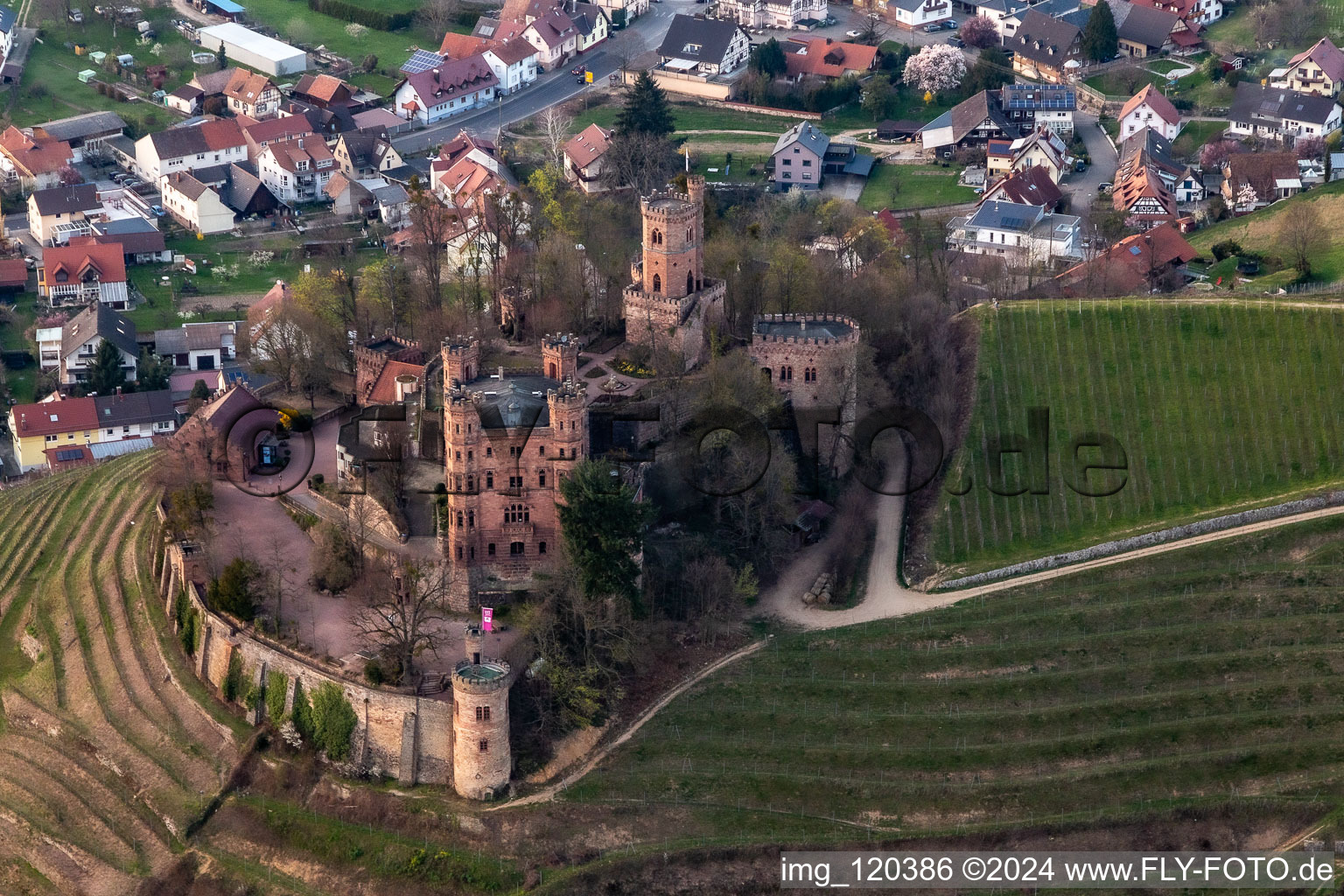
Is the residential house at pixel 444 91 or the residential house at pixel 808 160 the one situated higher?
the residential house at pixel 444 91

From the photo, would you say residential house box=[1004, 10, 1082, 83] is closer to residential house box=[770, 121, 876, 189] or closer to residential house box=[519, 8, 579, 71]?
residential house box=[770, 121, 876, 189]

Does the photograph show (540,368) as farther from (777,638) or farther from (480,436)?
(777,638)

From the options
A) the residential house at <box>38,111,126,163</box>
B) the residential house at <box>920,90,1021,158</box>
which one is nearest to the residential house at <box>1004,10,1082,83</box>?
the residential house at <box>920,90,1021,158</box>

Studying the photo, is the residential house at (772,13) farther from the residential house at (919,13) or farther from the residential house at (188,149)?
the residential house at (188,149)

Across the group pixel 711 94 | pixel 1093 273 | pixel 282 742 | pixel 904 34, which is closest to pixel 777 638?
pixel 282 742

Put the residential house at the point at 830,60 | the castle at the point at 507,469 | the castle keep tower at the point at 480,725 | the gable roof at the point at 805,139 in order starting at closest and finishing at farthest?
the castle keep tower at the point at 480,725 < the castle at the point at 507,469 < the gable roof at the point at 805,139 < the residential house at the point at 830,60

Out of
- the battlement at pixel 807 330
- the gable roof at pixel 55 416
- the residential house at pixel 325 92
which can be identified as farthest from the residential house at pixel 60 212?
the battlement at pixel 807 330

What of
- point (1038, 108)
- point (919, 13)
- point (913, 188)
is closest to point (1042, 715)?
point (913, 188)
